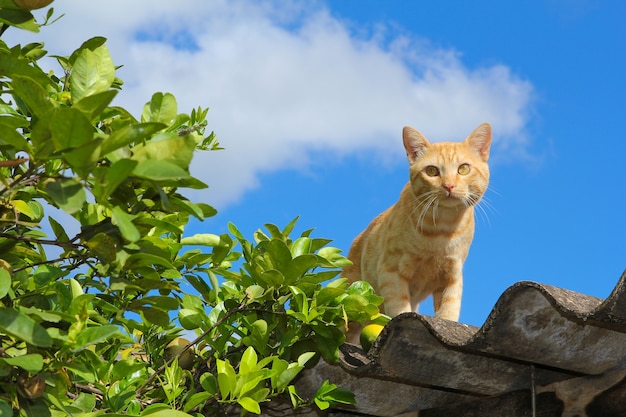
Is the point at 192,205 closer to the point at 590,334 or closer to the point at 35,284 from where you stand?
the point at 35,284

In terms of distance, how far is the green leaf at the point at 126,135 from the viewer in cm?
199

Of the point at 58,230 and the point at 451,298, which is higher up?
the point at 451,298

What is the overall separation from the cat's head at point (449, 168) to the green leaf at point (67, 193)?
337 cm

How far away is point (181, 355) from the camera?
151 inches

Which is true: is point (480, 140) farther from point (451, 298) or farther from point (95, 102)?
point (95, 102)

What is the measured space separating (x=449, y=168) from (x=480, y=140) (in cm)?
49

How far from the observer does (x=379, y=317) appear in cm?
369

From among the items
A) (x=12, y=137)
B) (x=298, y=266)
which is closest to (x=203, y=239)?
(x=298, y=266)

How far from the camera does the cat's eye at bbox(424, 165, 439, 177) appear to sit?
5.45m

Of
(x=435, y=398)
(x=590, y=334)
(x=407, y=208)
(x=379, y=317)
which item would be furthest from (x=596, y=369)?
(x=407, y=208)

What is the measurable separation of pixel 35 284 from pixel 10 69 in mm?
921

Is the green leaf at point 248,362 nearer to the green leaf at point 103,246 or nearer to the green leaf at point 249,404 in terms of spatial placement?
the green leaf at point 249,404

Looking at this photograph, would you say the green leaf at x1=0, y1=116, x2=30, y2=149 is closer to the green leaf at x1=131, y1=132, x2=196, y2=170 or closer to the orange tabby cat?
the green leaf at x1=131, y1=132, x2=196, y2=170

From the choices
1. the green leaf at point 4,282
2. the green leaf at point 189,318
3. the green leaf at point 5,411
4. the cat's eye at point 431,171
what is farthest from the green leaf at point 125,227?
the cat's eye at point 431,171
